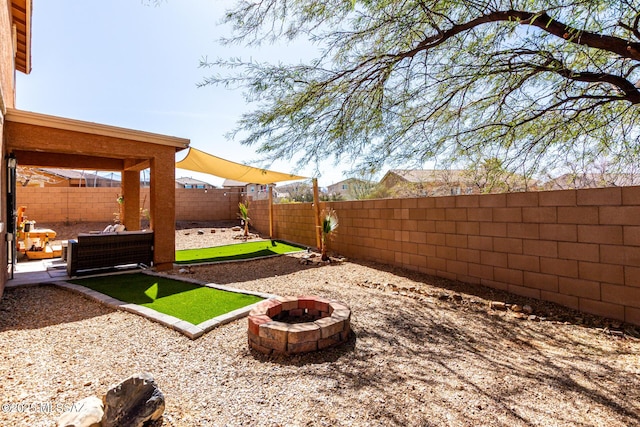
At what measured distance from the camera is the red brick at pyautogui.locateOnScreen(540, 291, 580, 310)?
12.4ft

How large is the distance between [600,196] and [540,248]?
932 millimetres

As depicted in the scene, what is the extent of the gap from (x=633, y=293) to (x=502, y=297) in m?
1.39

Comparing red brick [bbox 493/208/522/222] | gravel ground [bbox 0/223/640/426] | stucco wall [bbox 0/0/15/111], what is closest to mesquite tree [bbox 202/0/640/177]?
red brick [bbox 493/208/522/222]

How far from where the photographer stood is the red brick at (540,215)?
13.1 feet

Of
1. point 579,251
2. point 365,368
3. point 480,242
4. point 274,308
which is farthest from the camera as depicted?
point 480,242

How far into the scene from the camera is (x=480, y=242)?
491cm

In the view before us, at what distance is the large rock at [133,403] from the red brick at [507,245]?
15.3ft

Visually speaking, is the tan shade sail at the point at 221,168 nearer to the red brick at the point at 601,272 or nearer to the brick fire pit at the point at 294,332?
the brick fire pit at the point at 294,332

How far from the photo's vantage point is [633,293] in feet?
10.9

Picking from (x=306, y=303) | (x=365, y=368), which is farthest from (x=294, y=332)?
(x=306, y=303)

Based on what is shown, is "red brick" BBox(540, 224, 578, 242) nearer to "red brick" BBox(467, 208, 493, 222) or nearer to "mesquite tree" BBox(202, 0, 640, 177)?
"red brick" BBox(467, 208, 493, 222)

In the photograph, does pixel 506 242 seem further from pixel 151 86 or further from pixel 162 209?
pixel 151 86

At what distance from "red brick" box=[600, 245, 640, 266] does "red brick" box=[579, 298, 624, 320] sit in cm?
51

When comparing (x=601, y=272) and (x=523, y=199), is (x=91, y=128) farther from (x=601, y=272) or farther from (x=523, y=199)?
(x=601, y=272)
